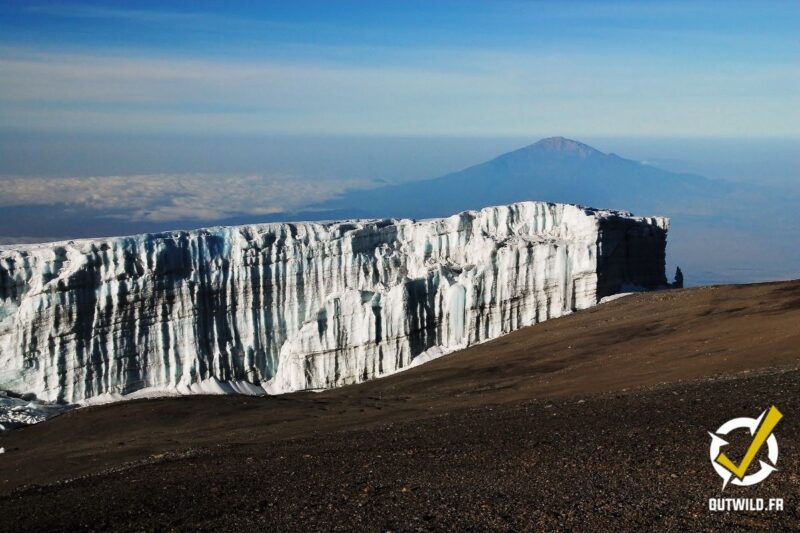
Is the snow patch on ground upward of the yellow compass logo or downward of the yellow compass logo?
downward

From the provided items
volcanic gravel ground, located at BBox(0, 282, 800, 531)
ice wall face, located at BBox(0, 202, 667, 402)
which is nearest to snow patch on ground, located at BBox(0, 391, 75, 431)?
ice wall face, located at BBox(0, 202, 667, 402)

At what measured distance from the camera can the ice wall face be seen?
48094 millimetres

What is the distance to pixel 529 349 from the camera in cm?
4622

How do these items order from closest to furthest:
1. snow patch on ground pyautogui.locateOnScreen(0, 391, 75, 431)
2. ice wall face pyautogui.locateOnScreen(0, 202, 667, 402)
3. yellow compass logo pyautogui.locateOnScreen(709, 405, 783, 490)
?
yellow compass logo pyautogui.locateOnScreen(709, 405, 783, 490) < snow patch on ground pyautogui.locateOnScreen(0, 391, 75, 431) < ice wall face pyautogui.locateOnScreen(0, 202, 667, 402)

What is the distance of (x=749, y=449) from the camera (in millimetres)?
19391

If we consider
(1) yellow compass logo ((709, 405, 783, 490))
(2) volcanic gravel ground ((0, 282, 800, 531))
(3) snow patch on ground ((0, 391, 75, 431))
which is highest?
(1) yellow compass logo ((709, 405, 783, 490))

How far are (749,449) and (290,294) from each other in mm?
36955

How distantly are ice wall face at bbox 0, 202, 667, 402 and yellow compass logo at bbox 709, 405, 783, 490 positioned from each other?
3305cm

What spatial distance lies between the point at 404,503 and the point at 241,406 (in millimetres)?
22188

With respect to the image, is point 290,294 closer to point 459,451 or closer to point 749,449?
point 459,451

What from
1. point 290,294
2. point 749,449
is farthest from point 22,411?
point 749,449

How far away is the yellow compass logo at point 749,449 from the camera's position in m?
18.1

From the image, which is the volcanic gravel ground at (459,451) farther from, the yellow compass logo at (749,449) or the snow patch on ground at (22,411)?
the snow patch on ground at (22,411)

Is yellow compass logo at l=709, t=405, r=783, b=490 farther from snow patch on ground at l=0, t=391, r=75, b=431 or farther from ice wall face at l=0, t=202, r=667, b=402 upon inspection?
ice wall face at l=0, t=202, r=667, b=402
